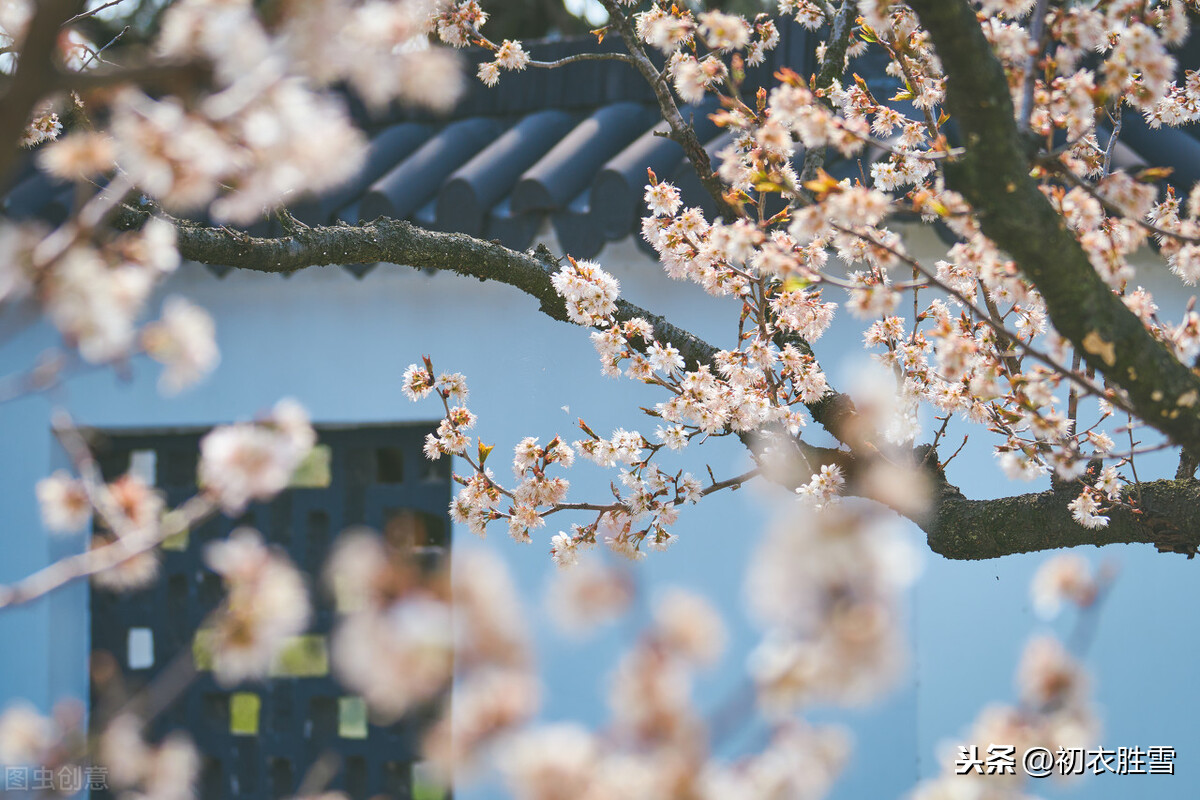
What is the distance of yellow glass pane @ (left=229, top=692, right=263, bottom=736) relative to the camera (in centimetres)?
370

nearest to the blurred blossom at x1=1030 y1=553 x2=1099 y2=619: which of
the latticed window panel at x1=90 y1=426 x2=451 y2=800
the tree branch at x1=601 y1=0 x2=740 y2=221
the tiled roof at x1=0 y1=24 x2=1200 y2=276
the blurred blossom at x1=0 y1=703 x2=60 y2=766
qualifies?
the blurred blossom at x1=0 y1=703 x2=60 y2=766

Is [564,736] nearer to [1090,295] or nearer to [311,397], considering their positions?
[1090,295]

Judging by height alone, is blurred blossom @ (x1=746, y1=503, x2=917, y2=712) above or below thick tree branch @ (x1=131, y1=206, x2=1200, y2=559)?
below

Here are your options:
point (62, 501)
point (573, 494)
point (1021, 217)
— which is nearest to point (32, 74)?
point (62, 501)

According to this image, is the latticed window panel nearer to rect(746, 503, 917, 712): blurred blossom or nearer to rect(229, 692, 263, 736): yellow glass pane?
rect(229, 692, 263, 736): yellow glass pane

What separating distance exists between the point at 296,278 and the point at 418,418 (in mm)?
666

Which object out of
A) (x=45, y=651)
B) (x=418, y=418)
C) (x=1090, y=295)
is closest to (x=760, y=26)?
(x=1090, y=295)

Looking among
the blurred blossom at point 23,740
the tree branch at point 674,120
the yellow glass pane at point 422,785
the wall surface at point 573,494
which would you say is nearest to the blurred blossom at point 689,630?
the blurred blossom at point 23,740

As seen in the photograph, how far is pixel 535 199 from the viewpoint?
2.88 m

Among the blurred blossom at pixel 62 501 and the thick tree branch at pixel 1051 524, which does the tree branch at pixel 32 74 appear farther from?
the thick tree branch at pixel 1051 524

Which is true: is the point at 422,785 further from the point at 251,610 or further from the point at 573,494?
the point at 251,610

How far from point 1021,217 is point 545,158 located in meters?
2.12

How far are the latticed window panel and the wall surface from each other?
0.47 ft

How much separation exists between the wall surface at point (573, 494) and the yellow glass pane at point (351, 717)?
0.51 meters
